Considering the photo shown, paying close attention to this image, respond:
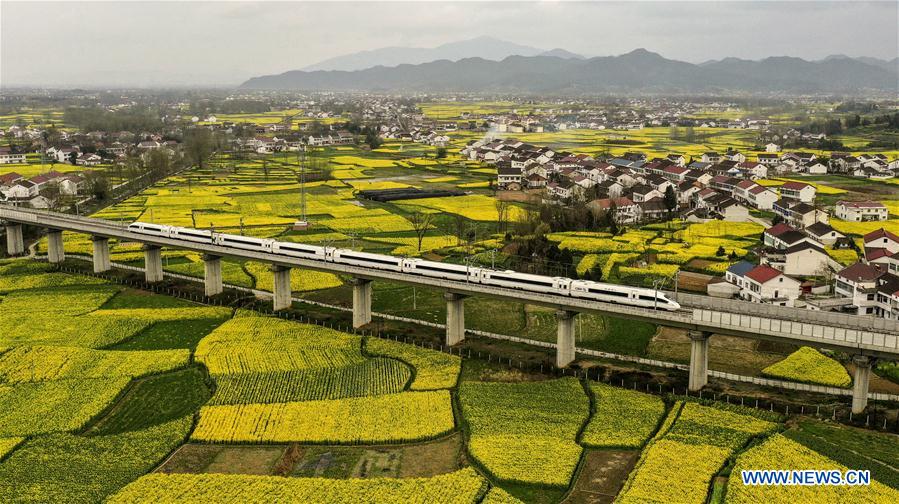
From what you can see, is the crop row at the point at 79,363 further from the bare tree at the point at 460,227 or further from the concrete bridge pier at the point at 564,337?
the bare tree at the point at 460,227

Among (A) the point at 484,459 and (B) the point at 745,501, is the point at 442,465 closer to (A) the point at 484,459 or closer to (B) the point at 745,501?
(A) the point at 484,459

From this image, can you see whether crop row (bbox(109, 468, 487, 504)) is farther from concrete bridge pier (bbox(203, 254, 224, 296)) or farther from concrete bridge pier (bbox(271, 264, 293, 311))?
concrete bridge pier (bbox(203, 254, 224, 296))

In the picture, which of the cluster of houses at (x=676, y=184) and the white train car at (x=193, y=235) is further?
the cluster of houses at (x=676, y=184)

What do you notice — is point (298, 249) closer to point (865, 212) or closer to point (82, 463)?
point (82, 463)

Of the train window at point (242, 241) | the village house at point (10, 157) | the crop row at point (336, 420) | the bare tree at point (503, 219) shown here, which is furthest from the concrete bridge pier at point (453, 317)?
the village house at point (10, 157)

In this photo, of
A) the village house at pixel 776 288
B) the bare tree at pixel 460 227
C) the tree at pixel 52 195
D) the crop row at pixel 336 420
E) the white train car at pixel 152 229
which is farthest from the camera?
the tree at pixel 52 195

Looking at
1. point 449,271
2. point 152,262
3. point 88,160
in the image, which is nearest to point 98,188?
point 88,160

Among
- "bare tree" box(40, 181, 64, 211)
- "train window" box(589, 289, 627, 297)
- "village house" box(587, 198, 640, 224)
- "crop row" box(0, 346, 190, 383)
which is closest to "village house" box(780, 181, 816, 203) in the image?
"village house" box(587, 198, 640, 224)
